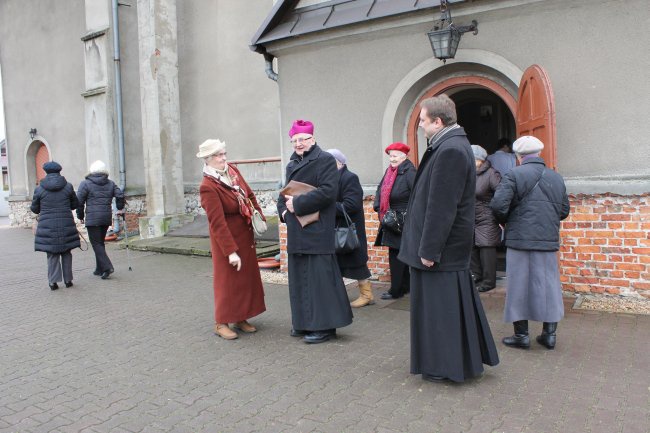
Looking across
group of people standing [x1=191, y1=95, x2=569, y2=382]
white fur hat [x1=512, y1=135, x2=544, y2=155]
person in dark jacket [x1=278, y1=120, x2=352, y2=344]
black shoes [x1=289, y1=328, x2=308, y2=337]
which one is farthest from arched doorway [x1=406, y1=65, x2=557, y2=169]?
black shoes [x1=289, y1=328, x2=308, y2=337]

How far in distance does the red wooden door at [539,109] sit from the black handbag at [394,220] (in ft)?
5.27

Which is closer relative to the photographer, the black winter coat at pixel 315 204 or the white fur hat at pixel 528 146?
the white fur hat at pixel 528 146

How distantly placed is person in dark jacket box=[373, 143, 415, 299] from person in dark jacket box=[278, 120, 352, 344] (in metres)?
1.53

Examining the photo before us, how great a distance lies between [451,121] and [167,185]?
417 inches

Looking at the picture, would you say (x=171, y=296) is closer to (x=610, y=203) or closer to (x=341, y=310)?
(x=341, y=310)

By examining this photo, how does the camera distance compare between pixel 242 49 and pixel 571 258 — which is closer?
pixel 571 258

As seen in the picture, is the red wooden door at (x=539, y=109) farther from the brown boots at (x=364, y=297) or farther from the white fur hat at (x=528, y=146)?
the brown boots at (x=364, y=297)

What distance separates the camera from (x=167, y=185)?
43.8 feet

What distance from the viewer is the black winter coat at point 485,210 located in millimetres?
6496

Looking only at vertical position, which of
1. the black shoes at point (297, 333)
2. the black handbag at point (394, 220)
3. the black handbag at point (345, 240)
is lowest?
the black shoes at point (297, 333)

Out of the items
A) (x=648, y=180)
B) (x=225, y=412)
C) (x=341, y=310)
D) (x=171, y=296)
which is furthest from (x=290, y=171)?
(x=648, y=180)

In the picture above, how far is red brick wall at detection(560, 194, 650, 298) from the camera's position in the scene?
570cm

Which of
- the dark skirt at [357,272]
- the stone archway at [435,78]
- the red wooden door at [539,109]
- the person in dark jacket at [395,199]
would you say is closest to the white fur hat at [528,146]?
the red wooden door at [539,109]

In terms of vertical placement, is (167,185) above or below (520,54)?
below
